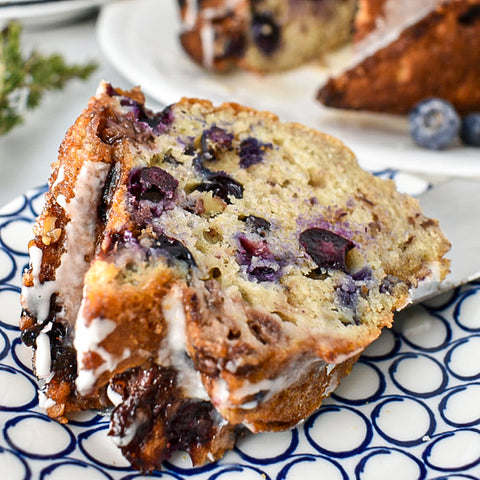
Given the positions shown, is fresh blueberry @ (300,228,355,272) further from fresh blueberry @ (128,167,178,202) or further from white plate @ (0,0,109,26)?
white plate @ (0,0,109,26)

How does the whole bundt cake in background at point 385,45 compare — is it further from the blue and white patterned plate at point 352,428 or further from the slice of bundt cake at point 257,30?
the blue and white patterned plate at point 352,428

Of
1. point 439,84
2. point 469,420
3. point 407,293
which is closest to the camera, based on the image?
point 469,420

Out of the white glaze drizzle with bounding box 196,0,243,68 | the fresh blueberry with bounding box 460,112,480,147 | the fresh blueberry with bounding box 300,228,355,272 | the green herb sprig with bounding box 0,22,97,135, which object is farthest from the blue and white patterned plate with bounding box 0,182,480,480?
the white glaze drizzle with bounding box 196,0,243,68

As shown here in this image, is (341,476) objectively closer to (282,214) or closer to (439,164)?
(282,214)

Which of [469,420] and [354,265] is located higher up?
[354,265]

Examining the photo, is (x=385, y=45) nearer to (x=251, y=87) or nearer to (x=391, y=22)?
(x=391, y=22)

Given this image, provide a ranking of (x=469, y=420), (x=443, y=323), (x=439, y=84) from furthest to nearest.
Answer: (x=439, y=84)
(x=443, y=323)
(x=469, y=420)

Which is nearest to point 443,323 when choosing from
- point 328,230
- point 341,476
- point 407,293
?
point 407,293

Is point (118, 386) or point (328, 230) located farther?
point (328, 230)
